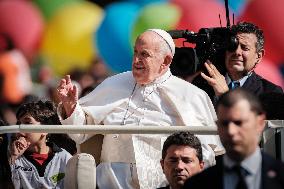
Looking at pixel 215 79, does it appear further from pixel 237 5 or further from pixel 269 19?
pixel 237 5

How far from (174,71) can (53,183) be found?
119 cm

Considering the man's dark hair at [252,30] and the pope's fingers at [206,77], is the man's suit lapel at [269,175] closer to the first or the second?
the pope's fingers at [206,77]

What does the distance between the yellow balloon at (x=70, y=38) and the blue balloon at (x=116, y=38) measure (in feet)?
2.82

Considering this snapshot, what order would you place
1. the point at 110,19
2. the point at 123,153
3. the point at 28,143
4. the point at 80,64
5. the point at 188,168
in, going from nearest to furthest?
the point at 188,168, the point at 123,153, the point at 28,143, the point at 110,19, the point at 80,64

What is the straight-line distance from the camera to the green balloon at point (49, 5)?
50.6ft

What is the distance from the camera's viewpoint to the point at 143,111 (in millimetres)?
8023

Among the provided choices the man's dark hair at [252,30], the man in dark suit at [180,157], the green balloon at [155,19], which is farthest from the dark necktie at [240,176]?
the green balloon at [155,19]

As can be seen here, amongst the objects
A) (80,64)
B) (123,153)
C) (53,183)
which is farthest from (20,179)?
(80,64)

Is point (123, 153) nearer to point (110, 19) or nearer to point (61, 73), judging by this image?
point (110, 19)

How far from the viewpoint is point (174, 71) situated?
8.23 metres

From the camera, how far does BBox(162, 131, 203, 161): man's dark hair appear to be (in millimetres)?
7234

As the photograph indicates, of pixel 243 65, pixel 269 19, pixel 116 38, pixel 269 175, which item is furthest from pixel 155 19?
pixel 269 175

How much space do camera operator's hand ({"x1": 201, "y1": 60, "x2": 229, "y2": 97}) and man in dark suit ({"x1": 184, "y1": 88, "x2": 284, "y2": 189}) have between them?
203 cm

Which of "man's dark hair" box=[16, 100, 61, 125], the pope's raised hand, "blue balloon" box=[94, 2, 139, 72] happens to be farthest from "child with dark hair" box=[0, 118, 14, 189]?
"blue balloon" box=[94, 2, 139, 72]
